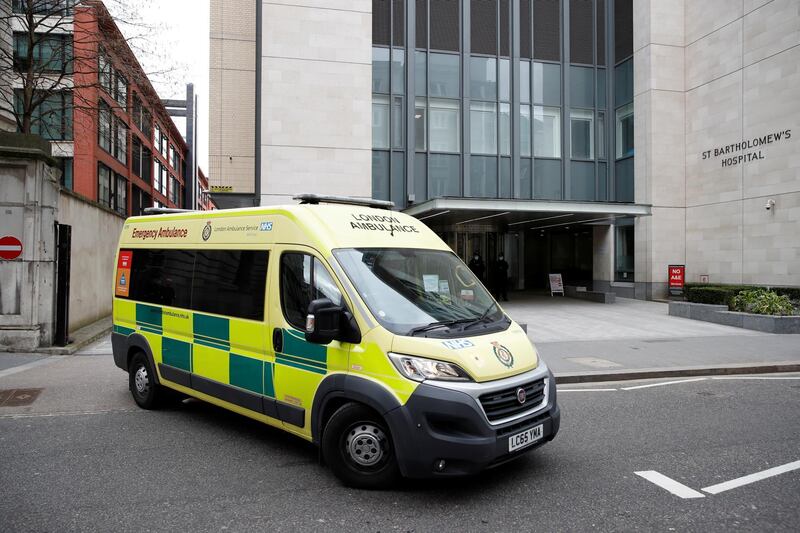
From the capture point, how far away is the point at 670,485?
14.0ft

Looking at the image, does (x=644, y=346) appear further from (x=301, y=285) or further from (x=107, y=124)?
(x=107, y=124)

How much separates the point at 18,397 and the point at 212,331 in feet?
11.9

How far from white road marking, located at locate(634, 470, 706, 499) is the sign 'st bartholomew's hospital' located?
1338cm

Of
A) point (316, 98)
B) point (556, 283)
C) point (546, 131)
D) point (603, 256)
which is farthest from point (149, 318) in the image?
point (603, 256)

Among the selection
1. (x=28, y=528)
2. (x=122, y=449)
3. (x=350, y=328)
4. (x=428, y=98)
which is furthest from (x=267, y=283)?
(x=428, y=98)

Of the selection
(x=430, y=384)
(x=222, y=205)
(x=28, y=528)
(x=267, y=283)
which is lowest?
(x=28, y=528)

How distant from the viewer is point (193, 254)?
598cm

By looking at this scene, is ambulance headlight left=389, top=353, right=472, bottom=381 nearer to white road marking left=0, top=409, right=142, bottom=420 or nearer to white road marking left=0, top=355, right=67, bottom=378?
white road marking left=0, top=409, right=142, bottom=420

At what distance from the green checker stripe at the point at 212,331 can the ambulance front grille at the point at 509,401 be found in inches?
107

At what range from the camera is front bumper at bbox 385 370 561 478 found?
378cm

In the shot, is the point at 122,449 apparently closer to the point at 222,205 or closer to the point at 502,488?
the point at 502,488

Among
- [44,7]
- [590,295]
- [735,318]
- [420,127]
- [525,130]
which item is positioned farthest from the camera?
[525,130]

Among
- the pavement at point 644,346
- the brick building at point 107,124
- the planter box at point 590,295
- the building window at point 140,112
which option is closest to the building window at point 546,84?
the planter box at point 590,295

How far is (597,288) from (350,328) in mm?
22596
